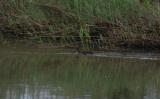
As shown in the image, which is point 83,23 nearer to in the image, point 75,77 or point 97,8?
point 97,8

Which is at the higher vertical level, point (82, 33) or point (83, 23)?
point (83, 23)

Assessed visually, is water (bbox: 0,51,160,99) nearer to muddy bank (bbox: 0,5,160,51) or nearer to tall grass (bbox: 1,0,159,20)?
muddy bank (bbox: 0,5,160,51)

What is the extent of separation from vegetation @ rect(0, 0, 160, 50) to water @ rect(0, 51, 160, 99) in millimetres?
662

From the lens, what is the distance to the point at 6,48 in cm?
1131

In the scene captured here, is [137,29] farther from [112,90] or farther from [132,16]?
[112,90]

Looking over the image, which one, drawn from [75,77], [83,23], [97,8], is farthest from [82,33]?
[75,77]

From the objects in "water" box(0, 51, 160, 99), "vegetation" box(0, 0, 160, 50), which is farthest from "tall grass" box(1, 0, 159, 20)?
"water" box(0, 51, 160, 99)

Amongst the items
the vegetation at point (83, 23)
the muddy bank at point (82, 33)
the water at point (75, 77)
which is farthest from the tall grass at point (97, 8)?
the water at point (75, 77)

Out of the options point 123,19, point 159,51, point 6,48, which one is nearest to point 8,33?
point 6,48

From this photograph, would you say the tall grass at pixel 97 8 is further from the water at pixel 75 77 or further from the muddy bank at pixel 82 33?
the water at pixel 75 77

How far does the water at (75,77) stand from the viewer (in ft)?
26.5

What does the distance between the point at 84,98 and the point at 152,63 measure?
3.09m

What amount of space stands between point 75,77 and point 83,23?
9.12 feet

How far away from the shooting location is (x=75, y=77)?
9148mm
